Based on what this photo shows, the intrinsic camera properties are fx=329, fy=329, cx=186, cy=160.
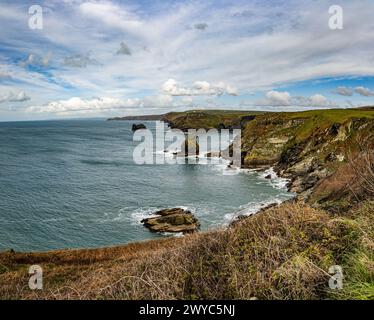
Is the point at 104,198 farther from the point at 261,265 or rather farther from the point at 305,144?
the point at 305,144

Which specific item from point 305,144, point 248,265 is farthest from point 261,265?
point 305,144

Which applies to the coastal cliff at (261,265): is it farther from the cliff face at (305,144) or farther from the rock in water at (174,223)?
the cliff face at (305,144)

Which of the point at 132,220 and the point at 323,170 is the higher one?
the point at 323,170

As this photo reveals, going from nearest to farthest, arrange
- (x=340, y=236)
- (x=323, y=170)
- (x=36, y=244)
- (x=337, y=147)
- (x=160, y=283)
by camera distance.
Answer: (x=160, y=283) < (x=340, y=236) < (x=36, y=244) < (x=323, y=170) < (x=337, y=147)

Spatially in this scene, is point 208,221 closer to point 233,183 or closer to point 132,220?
point 132,220

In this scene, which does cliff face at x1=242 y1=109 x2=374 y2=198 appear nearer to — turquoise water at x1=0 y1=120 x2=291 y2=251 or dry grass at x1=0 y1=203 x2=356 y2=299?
turquoise water at x1=0 y1=120 x2=291 y2=251
